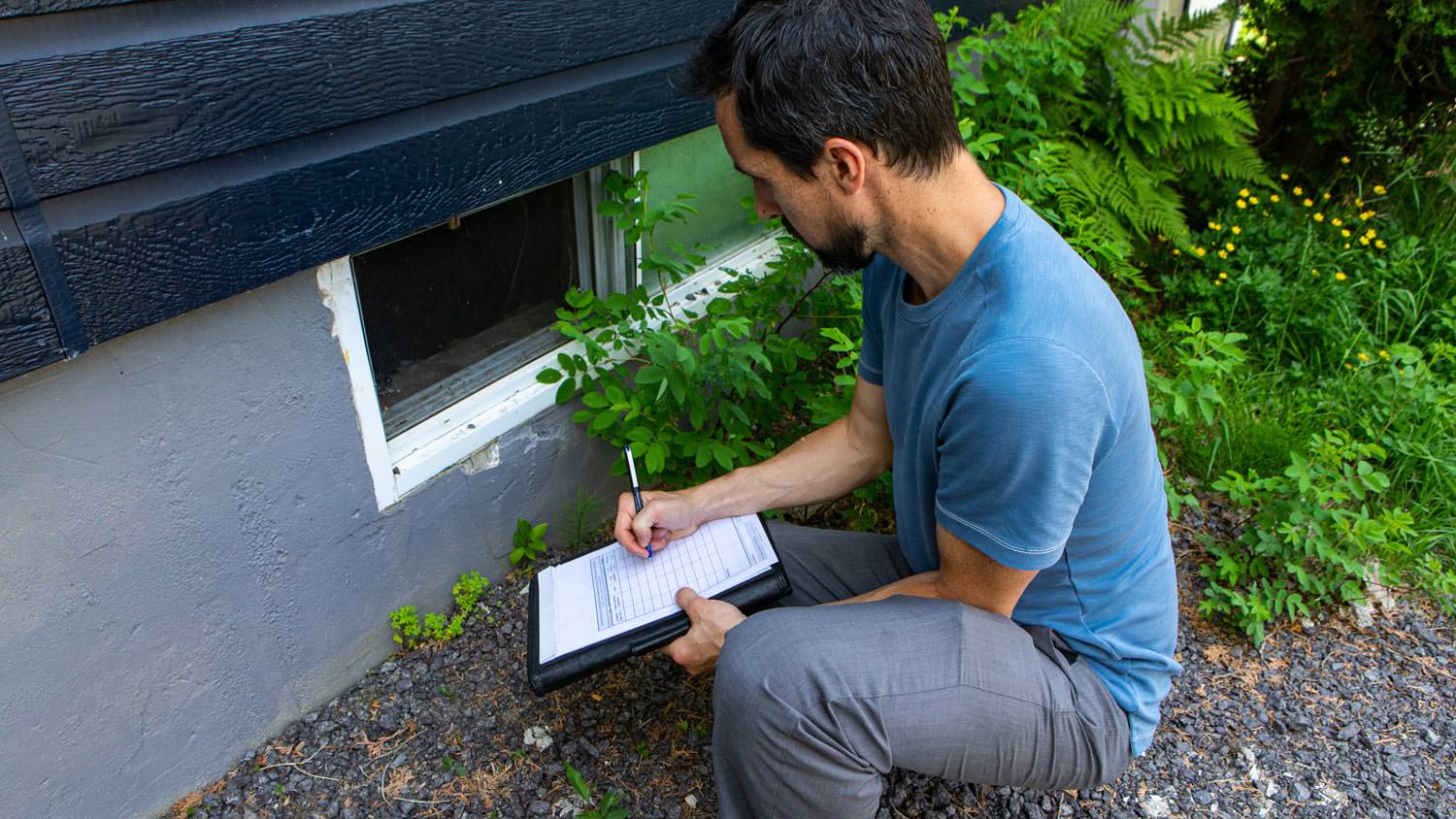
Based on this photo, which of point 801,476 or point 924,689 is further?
point 801,476

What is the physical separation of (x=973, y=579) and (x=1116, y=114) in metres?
3.29

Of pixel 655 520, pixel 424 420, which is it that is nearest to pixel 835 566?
pixel 655 520

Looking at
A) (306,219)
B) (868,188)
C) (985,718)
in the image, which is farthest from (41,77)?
(985,718)

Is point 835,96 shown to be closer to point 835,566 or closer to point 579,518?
point 835,566

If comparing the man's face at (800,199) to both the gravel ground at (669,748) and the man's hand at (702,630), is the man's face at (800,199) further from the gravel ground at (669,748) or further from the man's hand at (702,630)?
the gravel ground at (669,748)

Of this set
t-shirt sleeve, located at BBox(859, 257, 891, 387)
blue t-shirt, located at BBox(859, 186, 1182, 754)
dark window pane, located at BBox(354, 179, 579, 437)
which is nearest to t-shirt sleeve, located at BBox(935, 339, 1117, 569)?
blue t-shirt, located at BBox(859, 186, 1182, 754)

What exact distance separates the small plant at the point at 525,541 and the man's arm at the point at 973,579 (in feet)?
4.28

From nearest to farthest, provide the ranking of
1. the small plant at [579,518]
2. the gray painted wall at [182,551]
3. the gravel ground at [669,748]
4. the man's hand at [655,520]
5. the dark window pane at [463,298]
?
the gray painted wall at [182,551], the man's hand at [655,520], the gravel ground at [669,748], the dark window pane at [463,298], the small plant at [579,518]

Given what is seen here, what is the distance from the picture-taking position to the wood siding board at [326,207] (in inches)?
63.1

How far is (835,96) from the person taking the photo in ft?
4.99

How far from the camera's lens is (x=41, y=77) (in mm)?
1426

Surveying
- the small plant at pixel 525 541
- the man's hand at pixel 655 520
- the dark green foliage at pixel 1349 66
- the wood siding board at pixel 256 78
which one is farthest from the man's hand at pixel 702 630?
the dark green foliage at pixel 1349 66

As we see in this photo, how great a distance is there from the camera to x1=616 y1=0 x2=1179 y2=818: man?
1.52m

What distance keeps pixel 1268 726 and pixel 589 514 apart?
197cm
